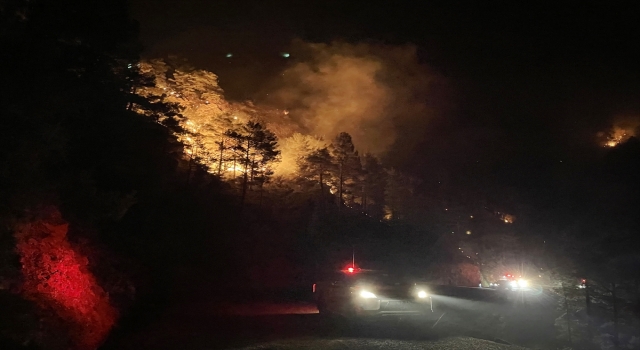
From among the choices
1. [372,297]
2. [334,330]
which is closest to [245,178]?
[372,297]

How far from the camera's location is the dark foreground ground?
32.6 ft

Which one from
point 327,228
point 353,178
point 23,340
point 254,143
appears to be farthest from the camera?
point 353,178

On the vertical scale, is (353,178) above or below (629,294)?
above

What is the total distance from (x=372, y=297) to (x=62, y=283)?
7.96 m

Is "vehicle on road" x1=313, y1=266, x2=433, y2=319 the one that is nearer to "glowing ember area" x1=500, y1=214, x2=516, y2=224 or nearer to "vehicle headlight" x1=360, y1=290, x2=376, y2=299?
"vehicle headlight" x1=360, y1=290, x2=376, y2=299

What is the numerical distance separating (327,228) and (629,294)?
3074cm

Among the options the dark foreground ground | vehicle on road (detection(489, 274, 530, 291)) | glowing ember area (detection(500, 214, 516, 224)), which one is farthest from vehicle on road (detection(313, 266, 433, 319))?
glowing ember area (detection(500, 214, 516, 224))

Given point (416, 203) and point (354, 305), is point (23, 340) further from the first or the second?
point (416, 203)

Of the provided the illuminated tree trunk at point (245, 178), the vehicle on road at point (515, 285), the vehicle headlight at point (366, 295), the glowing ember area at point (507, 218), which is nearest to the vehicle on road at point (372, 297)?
the vehicle headlight at point (366, 295)

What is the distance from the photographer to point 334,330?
37.3ft

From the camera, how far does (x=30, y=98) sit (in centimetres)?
896

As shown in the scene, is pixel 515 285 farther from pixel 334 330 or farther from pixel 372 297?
pixel 334 330

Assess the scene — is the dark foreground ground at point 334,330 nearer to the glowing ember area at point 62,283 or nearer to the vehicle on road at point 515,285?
the glowing ember area at point 62,283

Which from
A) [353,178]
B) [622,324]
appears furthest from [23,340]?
[353,178]
